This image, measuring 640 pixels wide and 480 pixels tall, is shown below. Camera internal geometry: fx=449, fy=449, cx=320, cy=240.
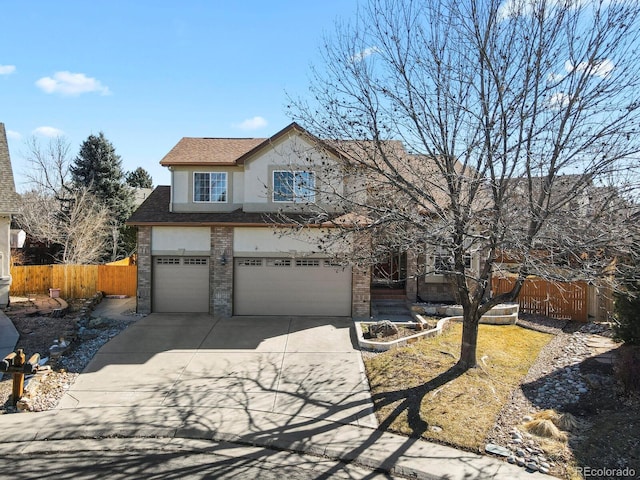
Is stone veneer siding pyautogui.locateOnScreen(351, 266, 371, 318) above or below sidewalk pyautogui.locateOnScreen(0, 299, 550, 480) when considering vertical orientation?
above

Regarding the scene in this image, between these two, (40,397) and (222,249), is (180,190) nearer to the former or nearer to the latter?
(222,249)

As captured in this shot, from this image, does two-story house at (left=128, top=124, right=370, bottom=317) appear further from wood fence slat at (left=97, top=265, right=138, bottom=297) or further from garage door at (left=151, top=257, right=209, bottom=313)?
wood fence slat at (left=97, top=265, right=138, bottom=297)

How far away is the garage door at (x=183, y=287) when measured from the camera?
53.5ft

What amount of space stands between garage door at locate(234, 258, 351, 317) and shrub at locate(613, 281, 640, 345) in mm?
8267

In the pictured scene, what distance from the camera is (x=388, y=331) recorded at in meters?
12.8

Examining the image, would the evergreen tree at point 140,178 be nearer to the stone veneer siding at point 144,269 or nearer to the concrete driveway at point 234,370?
the stone veneer siding at point 144,269

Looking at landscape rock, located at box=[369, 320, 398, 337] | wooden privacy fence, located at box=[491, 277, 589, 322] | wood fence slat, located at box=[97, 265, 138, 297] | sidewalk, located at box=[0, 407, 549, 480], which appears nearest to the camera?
sidewalk, located at box=[0, 407, 549, 480]

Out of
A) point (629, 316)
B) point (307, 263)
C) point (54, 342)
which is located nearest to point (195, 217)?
point (307, 263)

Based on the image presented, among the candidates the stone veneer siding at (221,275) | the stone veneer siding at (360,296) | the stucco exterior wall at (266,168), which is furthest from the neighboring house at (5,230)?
the stone veneer siding at (360,296)

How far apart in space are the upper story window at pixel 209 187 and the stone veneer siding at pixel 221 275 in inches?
62.8

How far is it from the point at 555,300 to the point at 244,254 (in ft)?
35.8

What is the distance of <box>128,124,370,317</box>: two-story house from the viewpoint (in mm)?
15875

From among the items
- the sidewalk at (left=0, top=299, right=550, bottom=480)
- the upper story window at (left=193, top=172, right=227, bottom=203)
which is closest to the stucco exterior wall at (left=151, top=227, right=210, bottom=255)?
the upper story window at (left=193, top=172, right=227, bottom=203)

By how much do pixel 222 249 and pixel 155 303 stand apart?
10.5ft
